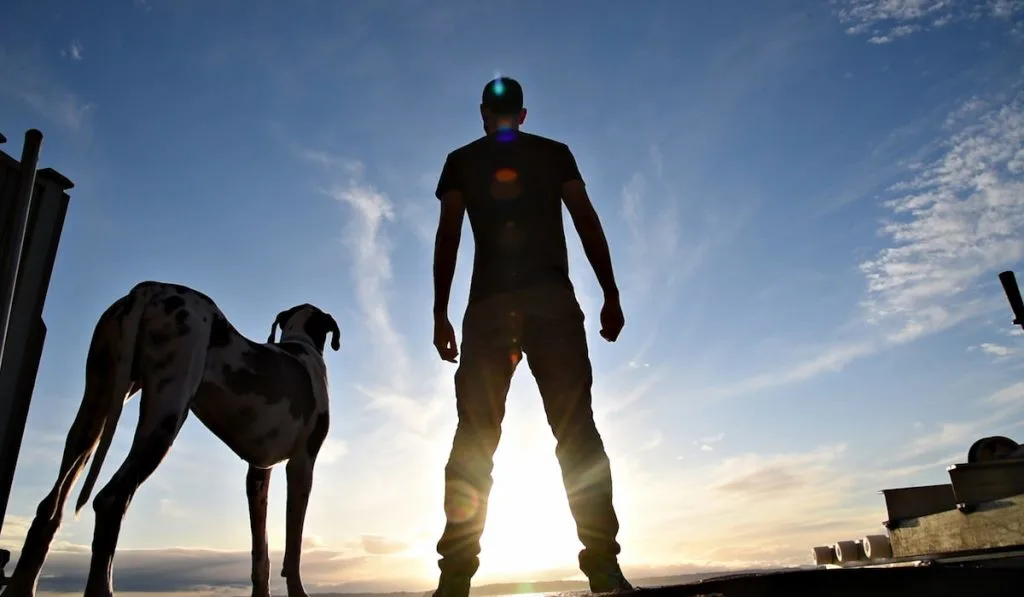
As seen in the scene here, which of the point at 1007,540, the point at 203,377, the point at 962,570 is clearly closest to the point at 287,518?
the point at 203,377

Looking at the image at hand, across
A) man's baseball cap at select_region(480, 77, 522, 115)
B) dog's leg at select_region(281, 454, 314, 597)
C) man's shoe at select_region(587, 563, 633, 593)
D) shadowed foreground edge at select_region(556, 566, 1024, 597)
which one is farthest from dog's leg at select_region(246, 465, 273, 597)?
shadowed foreground edge at select_region(556, 566, 1024, 597)

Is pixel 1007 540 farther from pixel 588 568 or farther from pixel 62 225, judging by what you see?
pixel 62 225

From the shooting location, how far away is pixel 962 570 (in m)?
1.85

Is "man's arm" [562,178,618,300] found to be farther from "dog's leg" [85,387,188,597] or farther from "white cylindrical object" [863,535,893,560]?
"white cylindrical object" [863,535,893,560]

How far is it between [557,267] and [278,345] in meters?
3.84

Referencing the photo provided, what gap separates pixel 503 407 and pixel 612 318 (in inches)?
35.6

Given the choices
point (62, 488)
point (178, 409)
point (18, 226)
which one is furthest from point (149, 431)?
point (18, 226)

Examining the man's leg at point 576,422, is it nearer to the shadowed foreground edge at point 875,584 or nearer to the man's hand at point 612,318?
the man's hand at point 612,318

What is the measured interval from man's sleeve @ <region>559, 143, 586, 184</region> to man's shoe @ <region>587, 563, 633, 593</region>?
222cm

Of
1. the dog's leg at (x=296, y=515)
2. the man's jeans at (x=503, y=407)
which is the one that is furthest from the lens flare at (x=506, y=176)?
the dog's leg at (x=296, y=515)

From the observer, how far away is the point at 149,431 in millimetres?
4590

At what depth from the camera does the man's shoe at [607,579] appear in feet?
9.83

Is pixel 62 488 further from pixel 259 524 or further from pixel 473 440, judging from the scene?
pixel 473 440

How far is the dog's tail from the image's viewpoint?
4801mm
